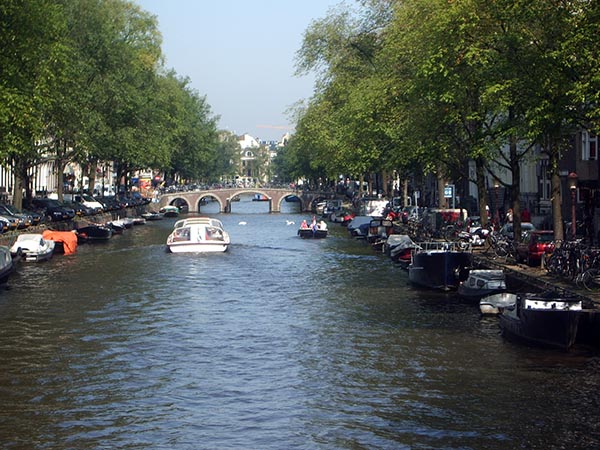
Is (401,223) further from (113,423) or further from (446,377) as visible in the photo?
(113,423)

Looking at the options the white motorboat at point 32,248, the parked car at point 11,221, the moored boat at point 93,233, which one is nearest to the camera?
the white motorboat at point 32,248

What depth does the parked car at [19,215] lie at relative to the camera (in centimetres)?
7225

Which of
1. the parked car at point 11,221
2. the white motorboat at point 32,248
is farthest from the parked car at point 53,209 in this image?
the white motorboat at point 32,248

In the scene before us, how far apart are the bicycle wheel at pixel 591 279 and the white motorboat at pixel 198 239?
36.9 metres

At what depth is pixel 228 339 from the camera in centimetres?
3647

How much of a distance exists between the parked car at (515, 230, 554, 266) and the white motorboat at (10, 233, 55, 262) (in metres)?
28.5

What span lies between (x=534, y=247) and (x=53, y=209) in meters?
52.0

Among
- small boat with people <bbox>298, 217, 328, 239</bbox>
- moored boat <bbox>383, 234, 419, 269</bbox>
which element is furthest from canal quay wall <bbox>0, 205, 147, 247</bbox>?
moored boat <bbox>383, 234, 419, 269</bbox>

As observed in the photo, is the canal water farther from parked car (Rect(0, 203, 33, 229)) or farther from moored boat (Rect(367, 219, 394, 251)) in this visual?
moored boat (Rect(367, 219, 394, 251))

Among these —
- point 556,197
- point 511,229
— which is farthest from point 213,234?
point 556,197

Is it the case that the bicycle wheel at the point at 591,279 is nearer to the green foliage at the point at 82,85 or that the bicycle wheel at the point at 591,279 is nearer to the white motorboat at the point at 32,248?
the green foliage at the point at 82,85

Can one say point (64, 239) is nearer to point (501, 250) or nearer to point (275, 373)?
point (501, 250)

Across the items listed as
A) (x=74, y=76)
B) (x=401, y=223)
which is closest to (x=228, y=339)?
(x=74, y=76)

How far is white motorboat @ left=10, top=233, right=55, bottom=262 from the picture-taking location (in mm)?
61941
